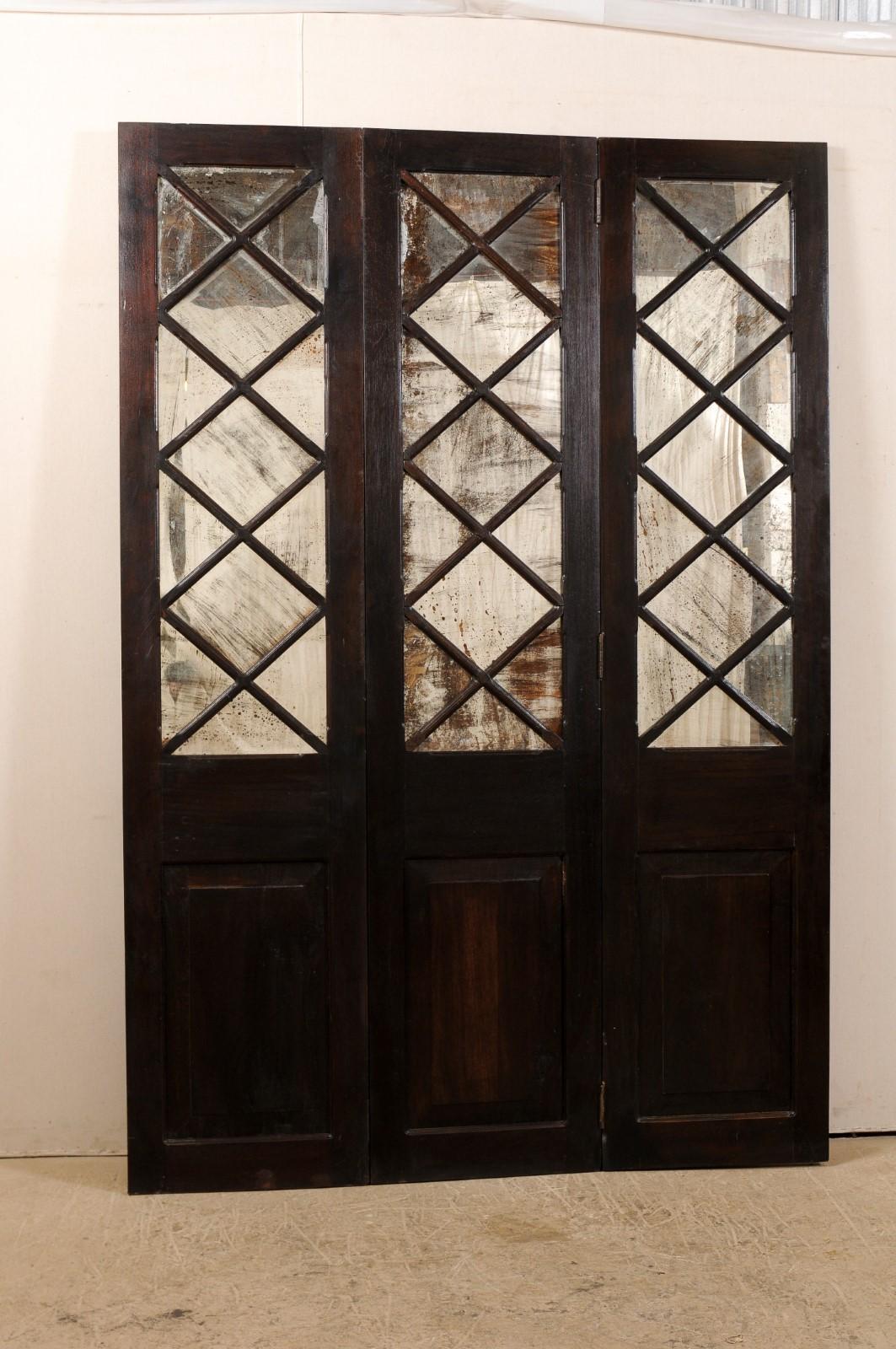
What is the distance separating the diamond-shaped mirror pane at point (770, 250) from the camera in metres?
2.76

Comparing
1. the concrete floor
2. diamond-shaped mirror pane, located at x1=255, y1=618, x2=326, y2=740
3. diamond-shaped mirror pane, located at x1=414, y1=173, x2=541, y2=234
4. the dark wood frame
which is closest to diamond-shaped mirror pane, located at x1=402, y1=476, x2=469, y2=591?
diamond-shaped mirror pane, located at x1=255, y1=618, x2=326, y2=740

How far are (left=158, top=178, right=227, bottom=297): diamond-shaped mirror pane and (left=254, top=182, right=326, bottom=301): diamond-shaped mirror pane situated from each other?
0.12m

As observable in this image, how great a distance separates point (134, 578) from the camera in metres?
2.63

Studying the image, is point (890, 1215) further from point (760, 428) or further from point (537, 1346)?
point (760, 428)

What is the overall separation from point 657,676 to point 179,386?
4.32ft

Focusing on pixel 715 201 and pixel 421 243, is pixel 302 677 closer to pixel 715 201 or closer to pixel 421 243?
pixel 421 243

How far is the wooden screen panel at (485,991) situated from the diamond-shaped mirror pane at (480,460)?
873 millimetres

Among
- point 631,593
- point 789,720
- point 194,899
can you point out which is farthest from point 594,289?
point 194,899

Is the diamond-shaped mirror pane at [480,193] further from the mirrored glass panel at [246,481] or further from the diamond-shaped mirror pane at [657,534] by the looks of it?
the diamond-shaped mirror pane at [657,534]

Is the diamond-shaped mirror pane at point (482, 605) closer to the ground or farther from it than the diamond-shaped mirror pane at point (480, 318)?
closer to the ground

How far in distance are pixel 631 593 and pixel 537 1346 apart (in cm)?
159

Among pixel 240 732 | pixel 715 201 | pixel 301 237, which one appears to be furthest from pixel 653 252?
pixel 240 732

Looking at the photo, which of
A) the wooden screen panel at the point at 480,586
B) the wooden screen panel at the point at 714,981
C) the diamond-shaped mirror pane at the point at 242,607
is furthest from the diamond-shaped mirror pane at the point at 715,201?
the wooden screen panel at the point at 714,981

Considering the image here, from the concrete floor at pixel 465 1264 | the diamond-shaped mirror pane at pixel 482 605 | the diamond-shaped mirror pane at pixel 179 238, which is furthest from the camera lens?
the diamond-shaped mirror pane at pixel 482 605
